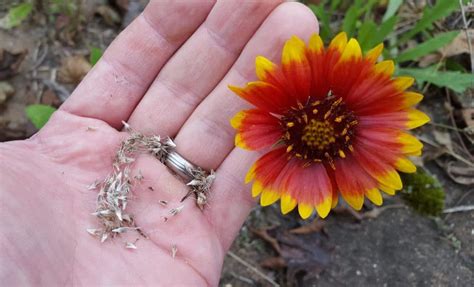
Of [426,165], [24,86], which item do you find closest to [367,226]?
[426,165]

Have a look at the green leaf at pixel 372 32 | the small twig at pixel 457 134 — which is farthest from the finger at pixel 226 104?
the small twig at pixel 457 134

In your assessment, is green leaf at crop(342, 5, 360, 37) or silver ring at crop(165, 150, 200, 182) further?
green leaf at crop(342, 5, 360, 37)

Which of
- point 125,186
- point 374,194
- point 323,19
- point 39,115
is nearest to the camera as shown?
point 374,194

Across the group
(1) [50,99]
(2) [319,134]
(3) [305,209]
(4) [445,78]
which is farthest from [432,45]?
(1) [50,99]

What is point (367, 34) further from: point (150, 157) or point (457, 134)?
point (150, 157)

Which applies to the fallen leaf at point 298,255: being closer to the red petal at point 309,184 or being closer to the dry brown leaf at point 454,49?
the red petal at point 309,184

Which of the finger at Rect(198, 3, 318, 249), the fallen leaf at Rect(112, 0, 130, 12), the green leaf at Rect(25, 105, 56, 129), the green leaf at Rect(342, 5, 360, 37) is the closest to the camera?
the finger at Rect(198, 3, 318, 249)

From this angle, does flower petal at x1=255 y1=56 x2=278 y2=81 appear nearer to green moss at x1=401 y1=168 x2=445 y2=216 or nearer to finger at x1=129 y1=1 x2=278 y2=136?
finger at x1=129 y1=1 x2=278 y2=136

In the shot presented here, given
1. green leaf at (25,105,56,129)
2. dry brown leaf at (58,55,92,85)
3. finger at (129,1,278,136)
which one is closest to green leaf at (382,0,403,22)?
finger at (129,1,278,136)

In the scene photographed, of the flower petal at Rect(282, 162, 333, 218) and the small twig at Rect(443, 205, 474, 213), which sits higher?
the flower petal at Rect(282, 162, 333, 218)
